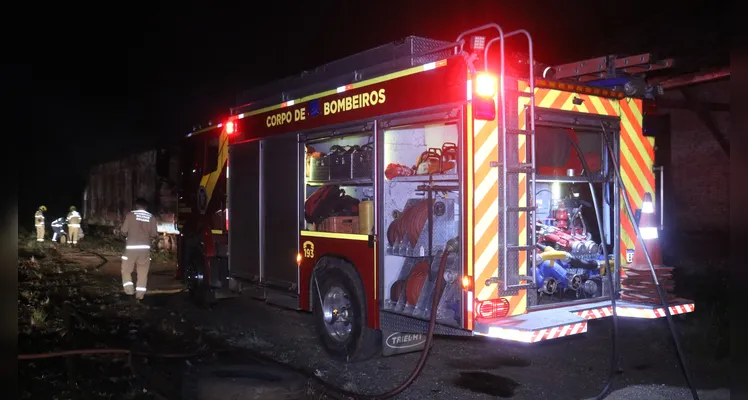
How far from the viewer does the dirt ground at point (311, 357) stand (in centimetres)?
546

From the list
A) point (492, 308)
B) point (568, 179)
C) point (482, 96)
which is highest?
point (482, 96)

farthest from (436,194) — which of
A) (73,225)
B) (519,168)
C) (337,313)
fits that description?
(73,225)

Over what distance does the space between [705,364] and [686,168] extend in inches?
Answer: 327

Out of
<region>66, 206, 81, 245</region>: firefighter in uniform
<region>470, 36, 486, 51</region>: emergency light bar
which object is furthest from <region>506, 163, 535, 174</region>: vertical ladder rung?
<region>66, 206, 81, 245</region>: firefighter in uniform

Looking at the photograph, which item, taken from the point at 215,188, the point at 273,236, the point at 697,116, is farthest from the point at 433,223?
the point at 697,116

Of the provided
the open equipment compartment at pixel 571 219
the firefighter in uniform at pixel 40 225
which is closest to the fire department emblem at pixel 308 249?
the open equipment compartment at pixel 571 219

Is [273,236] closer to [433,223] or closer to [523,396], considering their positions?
[433,223]

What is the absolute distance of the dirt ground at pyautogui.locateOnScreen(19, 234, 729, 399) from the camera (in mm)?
5457

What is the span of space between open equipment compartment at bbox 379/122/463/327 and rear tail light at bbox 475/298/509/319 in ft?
1.11

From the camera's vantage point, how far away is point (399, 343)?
19.9ft

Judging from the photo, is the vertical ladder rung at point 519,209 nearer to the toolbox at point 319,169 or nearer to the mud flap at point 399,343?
the mud flap at point 399,343

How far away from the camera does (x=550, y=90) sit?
17.6 ft

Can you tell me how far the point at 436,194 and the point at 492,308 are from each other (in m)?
1.36

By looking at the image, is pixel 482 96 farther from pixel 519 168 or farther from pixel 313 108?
pixel 313 108
